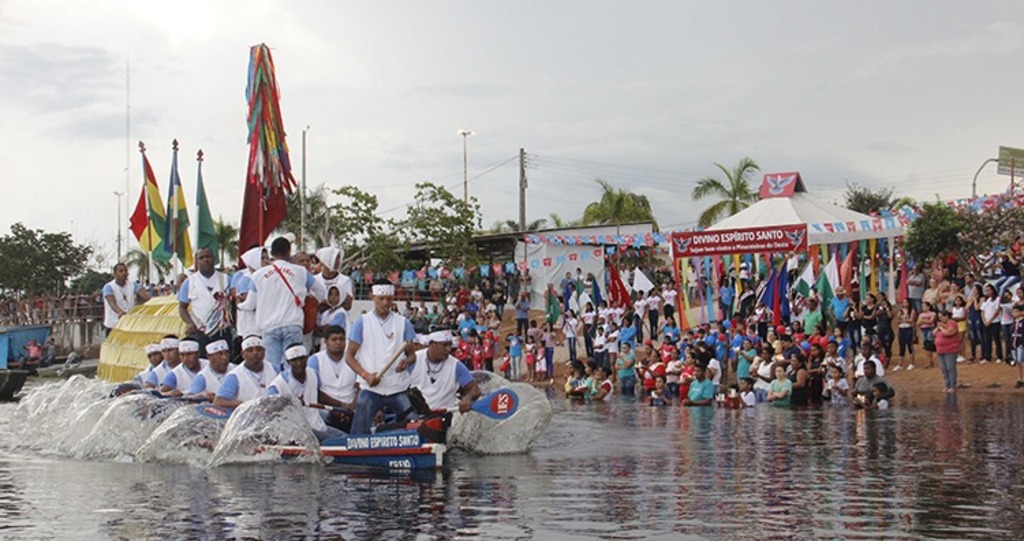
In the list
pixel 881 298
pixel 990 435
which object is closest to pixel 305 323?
pixel 990 435

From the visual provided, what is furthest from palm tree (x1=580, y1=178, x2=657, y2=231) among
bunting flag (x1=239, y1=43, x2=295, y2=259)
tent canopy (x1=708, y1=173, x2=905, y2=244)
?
bunting flag (x1=239, y1=43, x2=295, y2=259)

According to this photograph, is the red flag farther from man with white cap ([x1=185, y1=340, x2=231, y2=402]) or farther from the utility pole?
the utility pole

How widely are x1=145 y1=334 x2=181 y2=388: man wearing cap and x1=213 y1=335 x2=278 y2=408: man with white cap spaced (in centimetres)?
236

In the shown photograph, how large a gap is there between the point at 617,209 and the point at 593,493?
51603 millimetres

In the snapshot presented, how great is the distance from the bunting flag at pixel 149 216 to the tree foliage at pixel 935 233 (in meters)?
18.0

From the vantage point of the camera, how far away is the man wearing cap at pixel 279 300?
14.3 m

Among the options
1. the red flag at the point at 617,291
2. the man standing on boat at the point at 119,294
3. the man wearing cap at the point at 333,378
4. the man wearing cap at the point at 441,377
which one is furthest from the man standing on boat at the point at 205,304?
the red flag at the point at 617,291

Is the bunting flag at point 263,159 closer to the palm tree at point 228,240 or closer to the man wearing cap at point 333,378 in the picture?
the man wearing cap at point 333,378

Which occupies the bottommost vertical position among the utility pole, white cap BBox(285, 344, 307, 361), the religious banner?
white cap BBox(285, 344, 307, 361)

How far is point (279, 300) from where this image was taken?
14398 millimetres

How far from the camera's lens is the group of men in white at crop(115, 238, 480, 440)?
43.1 feet

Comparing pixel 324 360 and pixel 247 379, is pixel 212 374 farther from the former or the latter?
pixel 324 360

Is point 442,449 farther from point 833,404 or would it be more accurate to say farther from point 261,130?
point 833,404

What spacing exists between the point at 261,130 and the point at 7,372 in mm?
11754
